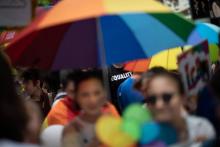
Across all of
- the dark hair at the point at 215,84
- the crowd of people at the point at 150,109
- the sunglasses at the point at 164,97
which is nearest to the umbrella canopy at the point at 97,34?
the crowd of people at the point at 150,109

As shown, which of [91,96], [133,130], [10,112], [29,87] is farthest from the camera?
[29,87]

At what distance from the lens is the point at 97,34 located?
4000 millimetres

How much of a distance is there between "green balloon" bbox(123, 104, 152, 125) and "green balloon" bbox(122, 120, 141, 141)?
0.04m

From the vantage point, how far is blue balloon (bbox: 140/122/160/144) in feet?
10.3

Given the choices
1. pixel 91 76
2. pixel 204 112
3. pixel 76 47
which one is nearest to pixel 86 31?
pixel 76 47

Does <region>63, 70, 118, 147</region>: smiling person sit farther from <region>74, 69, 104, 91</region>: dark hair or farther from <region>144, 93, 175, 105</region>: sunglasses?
<region>144, 93, 175, 105</region>: sunglasses

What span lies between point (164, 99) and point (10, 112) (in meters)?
1.08

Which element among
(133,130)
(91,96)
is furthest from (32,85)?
(133,130)

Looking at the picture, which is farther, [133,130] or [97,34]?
[97,34]

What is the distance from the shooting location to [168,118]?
318 centimetres

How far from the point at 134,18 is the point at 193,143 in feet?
3.22

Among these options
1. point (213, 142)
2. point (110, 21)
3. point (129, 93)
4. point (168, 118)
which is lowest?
point (129, 93)

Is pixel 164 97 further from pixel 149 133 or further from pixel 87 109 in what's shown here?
pixel 87 109

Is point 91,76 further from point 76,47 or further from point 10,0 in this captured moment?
point 10,0
